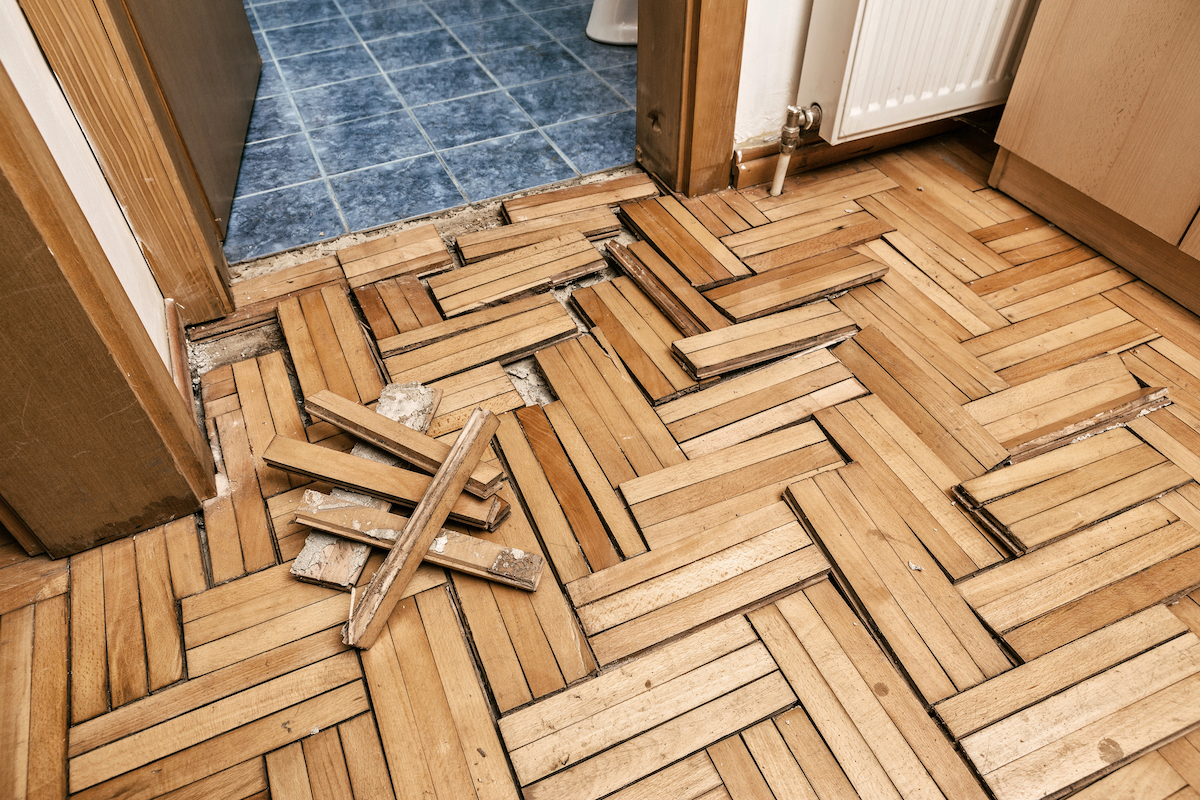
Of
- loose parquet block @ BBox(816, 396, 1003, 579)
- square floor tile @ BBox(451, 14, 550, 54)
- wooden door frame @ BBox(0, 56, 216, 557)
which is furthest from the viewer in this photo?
square floor tile @ BBox(451, 14, 550, 54)

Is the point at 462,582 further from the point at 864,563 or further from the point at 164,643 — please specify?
the point at 864,563

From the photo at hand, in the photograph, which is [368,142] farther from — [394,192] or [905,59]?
[905,59]

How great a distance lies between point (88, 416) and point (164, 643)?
1.25ft

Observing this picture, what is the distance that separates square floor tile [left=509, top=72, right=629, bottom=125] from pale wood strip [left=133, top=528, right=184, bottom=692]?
1781mm

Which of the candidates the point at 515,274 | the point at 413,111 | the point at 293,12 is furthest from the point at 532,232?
the point at 293,12

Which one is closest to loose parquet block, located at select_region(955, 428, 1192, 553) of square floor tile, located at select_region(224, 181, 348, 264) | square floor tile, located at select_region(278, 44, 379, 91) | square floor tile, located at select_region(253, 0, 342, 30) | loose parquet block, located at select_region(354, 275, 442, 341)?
loose parquet block, located at select_region(354, 275, 442, 341)

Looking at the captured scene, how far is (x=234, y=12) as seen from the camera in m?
2.42

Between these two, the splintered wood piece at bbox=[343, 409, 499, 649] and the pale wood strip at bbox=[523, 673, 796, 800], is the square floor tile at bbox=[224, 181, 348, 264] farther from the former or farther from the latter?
the pale wood strip at bbox=[523, 673, 796, 800]

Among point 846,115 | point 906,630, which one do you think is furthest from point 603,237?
point 906,630

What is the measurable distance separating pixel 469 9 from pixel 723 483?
275 cm

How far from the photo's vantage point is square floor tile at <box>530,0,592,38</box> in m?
3.02

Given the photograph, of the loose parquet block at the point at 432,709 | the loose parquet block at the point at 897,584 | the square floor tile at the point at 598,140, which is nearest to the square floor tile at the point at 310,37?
the square floor tile at the point at 598,140

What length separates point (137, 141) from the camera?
1.44 m

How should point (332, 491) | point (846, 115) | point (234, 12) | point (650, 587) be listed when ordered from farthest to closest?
point (234, 12)
point (846, 115)
point (332, 491)
point (650, 587)
